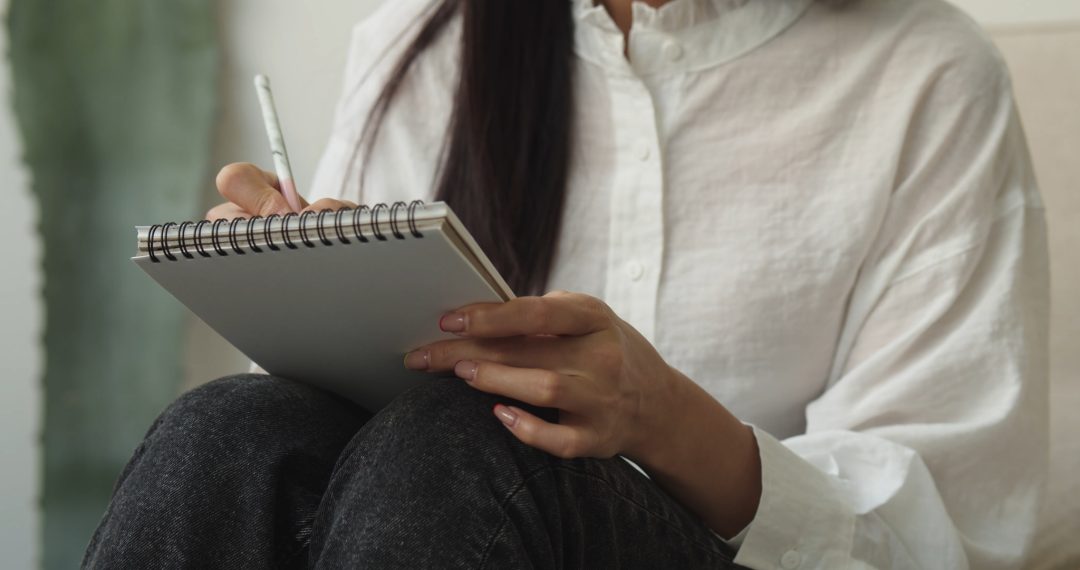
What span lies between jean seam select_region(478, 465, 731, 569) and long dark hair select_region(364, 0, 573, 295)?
12.4 inches

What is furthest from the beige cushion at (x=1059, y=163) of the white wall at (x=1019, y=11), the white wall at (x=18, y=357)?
the white wall at (x=18, y=357)

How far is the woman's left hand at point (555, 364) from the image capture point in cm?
59

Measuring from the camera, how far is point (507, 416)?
61 centimetres

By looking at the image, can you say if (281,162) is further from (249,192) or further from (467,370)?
(467,370)

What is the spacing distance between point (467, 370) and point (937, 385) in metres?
0.40

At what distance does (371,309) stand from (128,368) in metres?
1.00

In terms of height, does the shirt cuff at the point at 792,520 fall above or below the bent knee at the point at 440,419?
below

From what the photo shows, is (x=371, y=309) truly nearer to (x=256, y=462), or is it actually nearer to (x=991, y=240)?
(x=256, y=462)

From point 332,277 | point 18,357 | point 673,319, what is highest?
point 332,277

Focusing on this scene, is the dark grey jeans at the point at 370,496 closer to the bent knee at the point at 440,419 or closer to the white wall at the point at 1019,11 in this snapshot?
the bent knee at the point at 440,419

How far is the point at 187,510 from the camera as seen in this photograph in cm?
63

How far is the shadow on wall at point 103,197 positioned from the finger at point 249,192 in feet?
2.69

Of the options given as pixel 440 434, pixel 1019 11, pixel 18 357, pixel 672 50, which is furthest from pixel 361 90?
pixel 1019 11

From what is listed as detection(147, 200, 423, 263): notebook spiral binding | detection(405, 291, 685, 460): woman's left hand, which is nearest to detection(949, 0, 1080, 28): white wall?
detection(405, 291, 685, 460): woman's left hand
